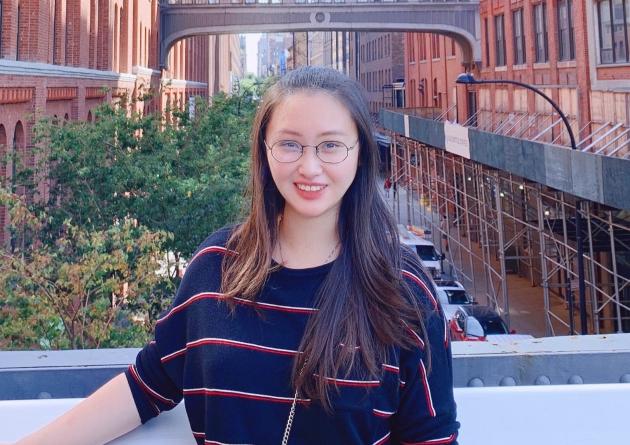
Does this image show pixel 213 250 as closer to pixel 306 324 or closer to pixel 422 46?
pixel 306 324

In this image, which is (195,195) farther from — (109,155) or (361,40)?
(361,40)

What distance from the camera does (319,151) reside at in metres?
2.23

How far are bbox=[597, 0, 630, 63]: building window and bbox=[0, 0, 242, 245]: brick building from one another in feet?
40.9

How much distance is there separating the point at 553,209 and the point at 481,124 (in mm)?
9114

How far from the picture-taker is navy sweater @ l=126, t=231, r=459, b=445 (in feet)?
6.98

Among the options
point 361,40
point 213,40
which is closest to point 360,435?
point 213,40

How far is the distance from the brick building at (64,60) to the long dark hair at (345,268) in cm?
1336

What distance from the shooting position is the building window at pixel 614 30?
2112 cm

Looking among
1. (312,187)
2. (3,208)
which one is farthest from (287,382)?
(3,208)

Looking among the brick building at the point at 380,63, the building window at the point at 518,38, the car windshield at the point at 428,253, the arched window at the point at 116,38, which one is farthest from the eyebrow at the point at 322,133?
the brick building at the point at 380,63

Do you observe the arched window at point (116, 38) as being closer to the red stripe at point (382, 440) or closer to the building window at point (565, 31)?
the building window at point (565, 31)

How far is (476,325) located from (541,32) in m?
14.7

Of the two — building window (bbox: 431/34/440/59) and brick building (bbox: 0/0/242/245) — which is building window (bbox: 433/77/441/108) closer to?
building window (bbox: 431/34/440/59)

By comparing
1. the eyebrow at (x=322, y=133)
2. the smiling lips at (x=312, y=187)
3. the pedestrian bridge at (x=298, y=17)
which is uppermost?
the pedestrian bridge at (x=298, y=17)
